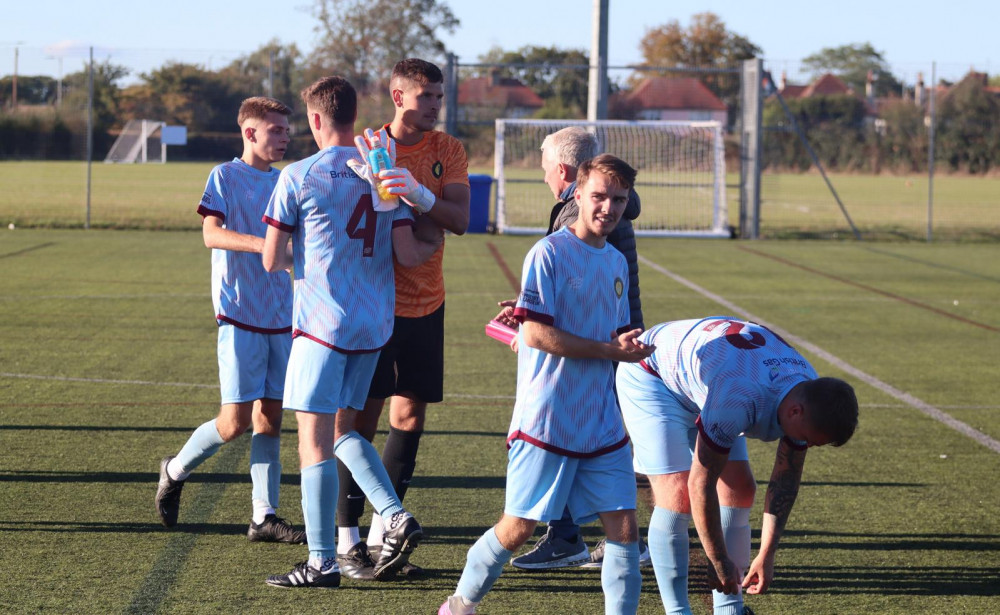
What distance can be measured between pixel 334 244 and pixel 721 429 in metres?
1.62

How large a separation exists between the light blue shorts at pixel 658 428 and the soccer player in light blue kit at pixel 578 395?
0.57 ft

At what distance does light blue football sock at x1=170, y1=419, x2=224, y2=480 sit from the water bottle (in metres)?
1.43

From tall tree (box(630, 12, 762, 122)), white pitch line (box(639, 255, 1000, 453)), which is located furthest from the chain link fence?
tall tree (box(630, 12, 762, 122))

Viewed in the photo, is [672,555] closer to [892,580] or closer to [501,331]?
[501,331]

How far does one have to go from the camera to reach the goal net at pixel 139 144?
83.5ft

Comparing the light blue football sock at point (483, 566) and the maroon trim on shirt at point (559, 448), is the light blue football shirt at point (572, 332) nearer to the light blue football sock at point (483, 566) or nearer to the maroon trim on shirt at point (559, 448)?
the maroon trim on shirt at point (559, 448)

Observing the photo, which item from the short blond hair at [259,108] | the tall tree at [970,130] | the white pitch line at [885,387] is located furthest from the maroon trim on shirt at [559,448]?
the tall tree at [970,130]

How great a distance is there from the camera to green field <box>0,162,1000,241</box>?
75.6 feet

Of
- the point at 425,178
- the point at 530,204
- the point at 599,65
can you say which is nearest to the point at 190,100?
the point at 530,204

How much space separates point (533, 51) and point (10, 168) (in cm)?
5522

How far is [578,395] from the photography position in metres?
3.57

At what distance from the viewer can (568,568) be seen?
466 centimetres

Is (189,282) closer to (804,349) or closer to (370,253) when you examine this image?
(804,349)

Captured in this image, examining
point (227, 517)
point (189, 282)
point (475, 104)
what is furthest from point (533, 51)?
point (227, 517)
